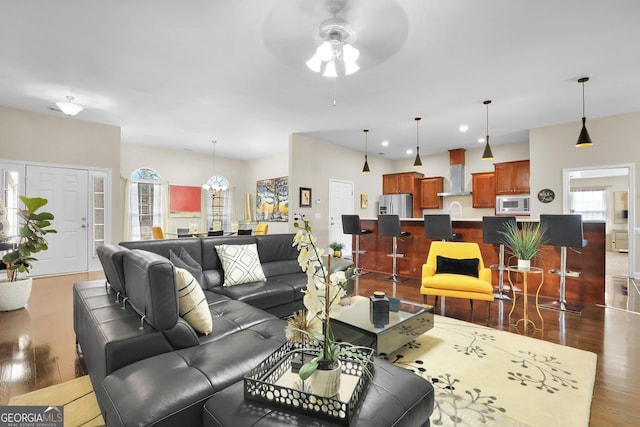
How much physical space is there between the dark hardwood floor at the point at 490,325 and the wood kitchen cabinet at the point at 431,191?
4.38 metres

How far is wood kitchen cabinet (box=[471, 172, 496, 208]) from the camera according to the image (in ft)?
23.3

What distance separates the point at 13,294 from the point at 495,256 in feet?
20.6

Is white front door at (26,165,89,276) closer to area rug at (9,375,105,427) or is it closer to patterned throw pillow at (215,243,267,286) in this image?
patterned throw pillow at (215,243,267,286)

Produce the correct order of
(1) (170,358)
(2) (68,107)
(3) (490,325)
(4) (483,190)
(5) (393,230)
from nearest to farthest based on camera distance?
1. (1) (170,358)
2. (3) (490,325)
3. (2) (68,107)
4. (5) (393,230)
5. (4) (483,190)

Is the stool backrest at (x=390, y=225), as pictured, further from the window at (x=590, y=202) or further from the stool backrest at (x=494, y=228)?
the window at (x=590, y=202)

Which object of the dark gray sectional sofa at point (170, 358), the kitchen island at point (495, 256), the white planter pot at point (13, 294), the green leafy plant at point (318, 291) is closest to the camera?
the green leafy plant at point (318, 291)

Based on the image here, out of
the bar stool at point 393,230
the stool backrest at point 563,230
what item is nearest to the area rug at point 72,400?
the bar stool at point 393,230

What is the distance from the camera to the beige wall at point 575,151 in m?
5.01

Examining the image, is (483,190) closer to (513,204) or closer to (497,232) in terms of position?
(513,204)

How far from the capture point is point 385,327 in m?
2.21

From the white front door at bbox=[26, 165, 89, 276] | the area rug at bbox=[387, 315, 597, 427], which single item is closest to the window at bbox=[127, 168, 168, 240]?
the white front door at bbox=[26, 165, 89, 276]

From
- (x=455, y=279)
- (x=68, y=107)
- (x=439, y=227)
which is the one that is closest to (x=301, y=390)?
(x=455, y=279)

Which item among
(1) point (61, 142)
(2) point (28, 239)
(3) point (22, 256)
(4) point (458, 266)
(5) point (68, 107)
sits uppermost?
(5) point (68, 107)

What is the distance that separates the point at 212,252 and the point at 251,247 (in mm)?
415
